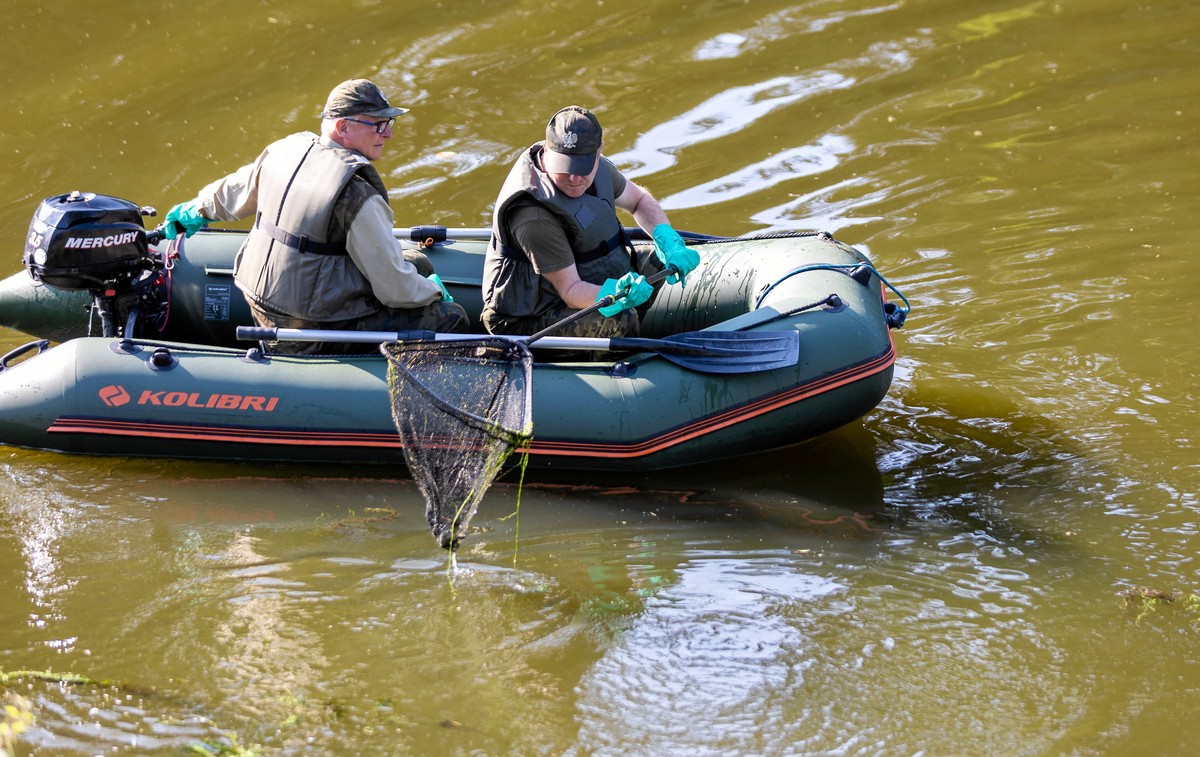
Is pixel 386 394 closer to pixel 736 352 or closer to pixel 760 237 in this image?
pixel 736 352

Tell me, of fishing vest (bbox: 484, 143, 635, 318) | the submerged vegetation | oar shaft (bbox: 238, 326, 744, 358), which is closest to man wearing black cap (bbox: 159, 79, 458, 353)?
oar shaft (bbox: 238, 326, 744, 358)

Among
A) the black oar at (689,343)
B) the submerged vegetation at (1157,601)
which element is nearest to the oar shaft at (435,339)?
the black oar at (689,343)

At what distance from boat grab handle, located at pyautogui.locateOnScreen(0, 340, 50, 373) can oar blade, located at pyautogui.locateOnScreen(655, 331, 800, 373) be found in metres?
2.39

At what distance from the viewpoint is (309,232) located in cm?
445

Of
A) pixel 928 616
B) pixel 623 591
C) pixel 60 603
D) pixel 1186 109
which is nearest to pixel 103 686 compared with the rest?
pixel 60 603

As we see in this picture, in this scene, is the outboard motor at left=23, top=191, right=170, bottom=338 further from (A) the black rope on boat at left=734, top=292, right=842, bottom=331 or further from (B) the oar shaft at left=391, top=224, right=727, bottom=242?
(A) the black rope on boat at left=734, top=292, right=842, bottom=331

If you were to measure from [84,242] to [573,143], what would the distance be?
1776 mm

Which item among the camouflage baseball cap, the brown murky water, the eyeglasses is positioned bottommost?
the brown murky water

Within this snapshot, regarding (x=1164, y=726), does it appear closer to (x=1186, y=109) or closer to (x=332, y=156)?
(x=332, y=156)

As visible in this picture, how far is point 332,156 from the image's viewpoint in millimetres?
4418

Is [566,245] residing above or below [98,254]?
below

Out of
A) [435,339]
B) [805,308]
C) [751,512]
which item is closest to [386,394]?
[435,339]

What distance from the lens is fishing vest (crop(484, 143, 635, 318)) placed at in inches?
182

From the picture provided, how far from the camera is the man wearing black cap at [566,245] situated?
4496 mm
